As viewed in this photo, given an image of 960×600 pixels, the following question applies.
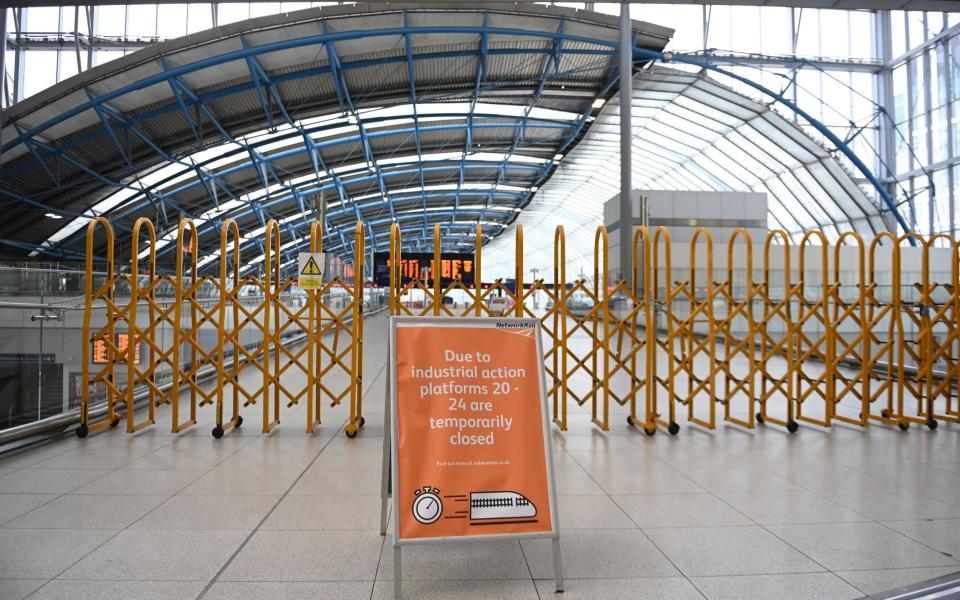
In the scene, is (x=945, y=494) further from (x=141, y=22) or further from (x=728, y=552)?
(x=141, y=22)

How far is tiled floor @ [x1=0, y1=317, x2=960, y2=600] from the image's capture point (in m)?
3.32

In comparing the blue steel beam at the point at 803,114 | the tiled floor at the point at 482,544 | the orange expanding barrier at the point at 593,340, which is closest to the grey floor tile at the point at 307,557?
the tiled floor at the point at 482,544

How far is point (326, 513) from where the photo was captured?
172 inches

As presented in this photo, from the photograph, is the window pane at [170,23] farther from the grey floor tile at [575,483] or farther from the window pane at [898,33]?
the window pane at [898,33]

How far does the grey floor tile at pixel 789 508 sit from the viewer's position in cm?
434

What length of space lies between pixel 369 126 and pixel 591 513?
101 feet

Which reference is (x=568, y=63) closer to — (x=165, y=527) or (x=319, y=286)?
(x=319, y=286)

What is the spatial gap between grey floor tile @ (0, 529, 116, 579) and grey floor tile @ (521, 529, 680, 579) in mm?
2771

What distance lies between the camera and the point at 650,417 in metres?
7.20

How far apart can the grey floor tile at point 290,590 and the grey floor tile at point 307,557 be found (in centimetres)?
5

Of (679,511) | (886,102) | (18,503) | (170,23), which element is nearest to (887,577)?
(679,511)

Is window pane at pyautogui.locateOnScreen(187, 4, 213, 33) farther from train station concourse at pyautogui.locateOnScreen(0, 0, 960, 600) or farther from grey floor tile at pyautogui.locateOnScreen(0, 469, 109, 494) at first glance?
grey floor tile at pyautogui.locateOnScreen(0, 469, 109, 494)

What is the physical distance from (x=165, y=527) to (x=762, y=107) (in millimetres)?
33385

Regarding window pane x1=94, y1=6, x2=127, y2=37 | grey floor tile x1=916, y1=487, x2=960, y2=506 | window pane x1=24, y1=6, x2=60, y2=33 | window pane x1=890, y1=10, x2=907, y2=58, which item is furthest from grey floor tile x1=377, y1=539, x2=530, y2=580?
window pane x1=890, y1=10, x2=907, y2=58
